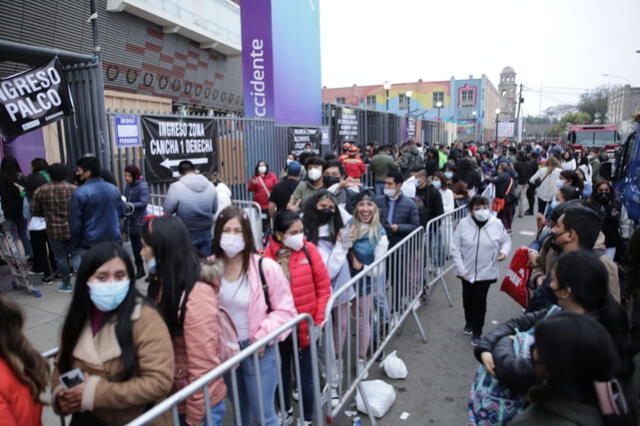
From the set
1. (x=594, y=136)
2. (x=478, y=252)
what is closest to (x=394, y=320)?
(x=478, y=252)

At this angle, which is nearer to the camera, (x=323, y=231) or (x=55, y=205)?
(x=323, y=231)

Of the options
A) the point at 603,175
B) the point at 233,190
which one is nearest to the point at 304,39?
the point at 233,190

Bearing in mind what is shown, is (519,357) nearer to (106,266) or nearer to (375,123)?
(106,266)

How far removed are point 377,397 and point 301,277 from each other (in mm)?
1369

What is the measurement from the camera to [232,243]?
9.16ft

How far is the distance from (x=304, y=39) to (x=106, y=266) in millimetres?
13391

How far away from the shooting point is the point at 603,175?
31.6ft

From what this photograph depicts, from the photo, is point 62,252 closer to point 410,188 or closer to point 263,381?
point 263,381

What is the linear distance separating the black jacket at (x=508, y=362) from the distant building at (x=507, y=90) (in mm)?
85094

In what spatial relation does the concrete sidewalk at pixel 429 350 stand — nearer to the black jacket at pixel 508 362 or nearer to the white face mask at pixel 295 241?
the white face mask at pixel 295 241

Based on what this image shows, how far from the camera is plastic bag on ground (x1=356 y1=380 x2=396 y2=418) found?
12.1 feet

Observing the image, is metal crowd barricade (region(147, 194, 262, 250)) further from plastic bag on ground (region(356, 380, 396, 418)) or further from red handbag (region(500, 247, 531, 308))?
red handbag (region(500, 247, 531, 308))

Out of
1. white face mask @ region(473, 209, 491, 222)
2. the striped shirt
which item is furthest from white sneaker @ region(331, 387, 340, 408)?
the striped shirt

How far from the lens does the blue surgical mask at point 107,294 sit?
81.0 inches
